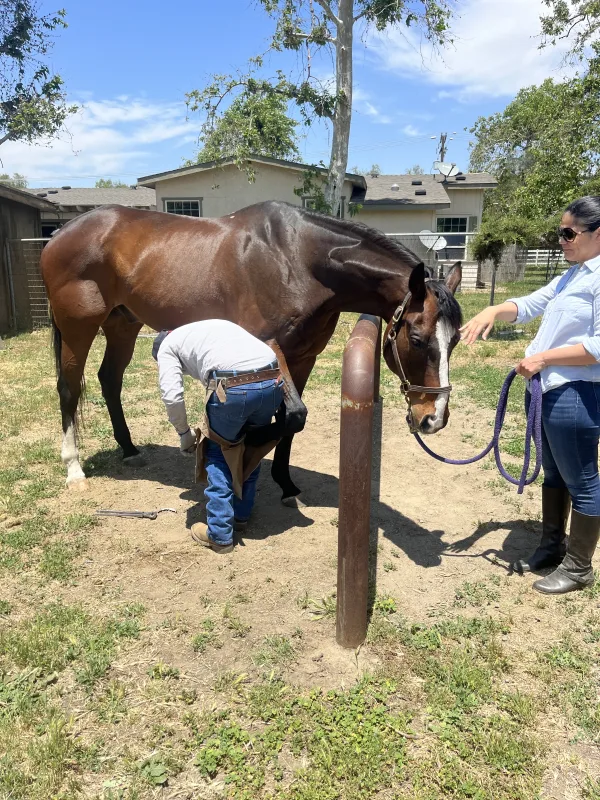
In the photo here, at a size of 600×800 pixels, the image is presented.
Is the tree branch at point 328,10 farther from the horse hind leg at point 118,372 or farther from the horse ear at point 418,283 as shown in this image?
the horse ear at point 418,283

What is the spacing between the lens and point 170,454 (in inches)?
221

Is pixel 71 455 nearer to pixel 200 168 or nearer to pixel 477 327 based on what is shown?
pixel 477 327

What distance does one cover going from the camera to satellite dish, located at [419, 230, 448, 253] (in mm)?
15094

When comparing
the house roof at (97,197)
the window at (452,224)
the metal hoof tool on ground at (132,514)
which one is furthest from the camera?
the window at (452,224)

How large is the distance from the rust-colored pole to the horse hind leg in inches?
124

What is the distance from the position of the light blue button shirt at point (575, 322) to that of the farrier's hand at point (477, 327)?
0.92 ft

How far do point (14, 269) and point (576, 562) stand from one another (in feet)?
46.3

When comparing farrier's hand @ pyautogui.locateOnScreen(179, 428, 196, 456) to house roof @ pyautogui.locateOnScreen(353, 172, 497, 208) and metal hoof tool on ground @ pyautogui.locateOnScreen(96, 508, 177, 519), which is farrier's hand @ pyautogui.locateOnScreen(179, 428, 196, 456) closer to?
metal hoof tool on ground @ pyautogui.locateOnScreen(96, 508, 177, 519)

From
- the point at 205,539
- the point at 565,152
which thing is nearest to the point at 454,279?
the point at 205,539

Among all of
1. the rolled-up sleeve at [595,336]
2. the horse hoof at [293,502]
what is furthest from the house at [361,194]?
the rolled-up sleeve at [595,336]

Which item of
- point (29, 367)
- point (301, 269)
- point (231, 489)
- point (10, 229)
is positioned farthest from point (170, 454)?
point (10, 229)

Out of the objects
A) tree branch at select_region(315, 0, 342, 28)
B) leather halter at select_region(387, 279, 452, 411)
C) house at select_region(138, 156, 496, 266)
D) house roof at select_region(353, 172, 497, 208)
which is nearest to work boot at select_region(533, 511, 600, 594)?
leather halter at select_region(387, 279, 452, 411)

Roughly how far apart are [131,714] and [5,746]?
0.46 meters

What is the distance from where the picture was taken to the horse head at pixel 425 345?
10.3 feet
